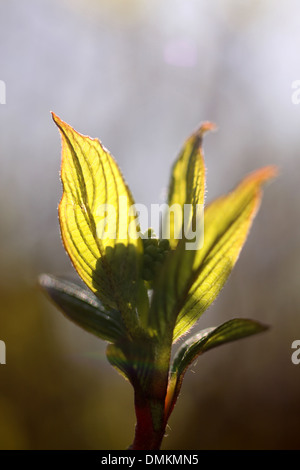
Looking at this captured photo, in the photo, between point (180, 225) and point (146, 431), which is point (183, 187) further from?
point (146, 431)

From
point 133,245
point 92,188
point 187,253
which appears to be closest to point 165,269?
point 187,253

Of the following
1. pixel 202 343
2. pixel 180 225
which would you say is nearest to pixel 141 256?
pixel 180 225

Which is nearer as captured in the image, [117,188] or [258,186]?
[258,186]

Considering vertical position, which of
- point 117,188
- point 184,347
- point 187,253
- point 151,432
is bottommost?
point 151,432

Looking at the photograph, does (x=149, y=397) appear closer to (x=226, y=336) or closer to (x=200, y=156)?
(x=226, y=336)

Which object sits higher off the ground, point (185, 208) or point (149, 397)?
point (185, 208)

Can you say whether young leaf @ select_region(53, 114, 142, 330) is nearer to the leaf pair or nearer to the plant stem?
the leaf pair

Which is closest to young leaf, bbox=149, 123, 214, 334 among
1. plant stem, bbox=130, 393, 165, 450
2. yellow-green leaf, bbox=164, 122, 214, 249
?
yellow-green leaf, bbox=164, 122, 214, 249
